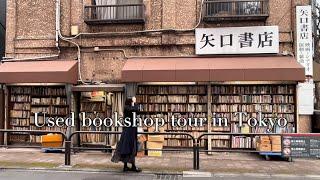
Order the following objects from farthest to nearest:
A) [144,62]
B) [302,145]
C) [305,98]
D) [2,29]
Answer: [2,29] < [144,62] < [305,98] < [302,145]

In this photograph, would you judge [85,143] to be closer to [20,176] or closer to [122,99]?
[122,99]

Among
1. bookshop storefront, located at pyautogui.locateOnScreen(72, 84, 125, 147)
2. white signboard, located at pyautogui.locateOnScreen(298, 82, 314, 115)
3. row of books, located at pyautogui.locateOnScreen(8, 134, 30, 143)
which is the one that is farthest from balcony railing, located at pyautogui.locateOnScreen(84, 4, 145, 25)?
white signboard, located at pyautogui.locateOnScreen(298, 82, 314, 115)

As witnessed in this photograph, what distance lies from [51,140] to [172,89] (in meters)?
4.91

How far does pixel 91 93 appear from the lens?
16000 mm

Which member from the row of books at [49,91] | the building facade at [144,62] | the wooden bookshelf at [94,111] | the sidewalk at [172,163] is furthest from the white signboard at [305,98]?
the row of books at [49,91]

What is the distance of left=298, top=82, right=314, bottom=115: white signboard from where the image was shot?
14695mm

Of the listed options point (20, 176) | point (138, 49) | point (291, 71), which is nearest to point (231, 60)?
point (291, 71)

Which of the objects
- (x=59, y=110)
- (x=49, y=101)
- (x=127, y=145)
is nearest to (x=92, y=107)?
(x=59, y=110)

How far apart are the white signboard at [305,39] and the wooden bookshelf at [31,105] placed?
908 centimetres

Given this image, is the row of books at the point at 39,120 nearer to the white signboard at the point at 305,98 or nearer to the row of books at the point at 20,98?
the row of books at the point at 20,98

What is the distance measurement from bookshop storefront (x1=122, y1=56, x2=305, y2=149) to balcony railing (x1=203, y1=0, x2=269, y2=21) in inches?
60.4

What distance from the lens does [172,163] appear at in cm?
1268

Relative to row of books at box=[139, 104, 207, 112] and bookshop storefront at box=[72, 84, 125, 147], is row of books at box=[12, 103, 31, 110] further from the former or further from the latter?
row of books at box=[139, 104, 207, 112]

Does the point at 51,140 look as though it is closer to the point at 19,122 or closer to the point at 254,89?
the point at 19,122
